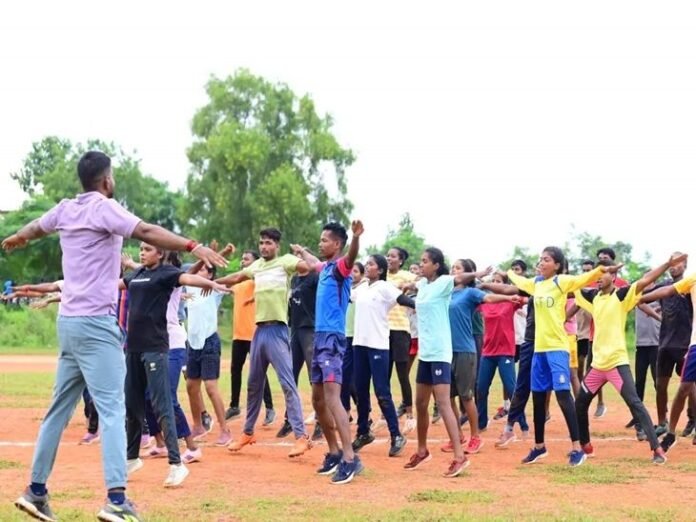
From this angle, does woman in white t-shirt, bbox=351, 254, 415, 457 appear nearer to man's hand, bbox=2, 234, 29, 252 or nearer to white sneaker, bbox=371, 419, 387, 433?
white sneaker, bbox=371, 419, 387, 433

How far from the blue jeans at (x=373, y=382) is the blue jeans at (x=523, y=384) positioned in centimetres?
142

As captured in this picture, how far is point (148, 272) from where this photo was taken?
30.3 ft

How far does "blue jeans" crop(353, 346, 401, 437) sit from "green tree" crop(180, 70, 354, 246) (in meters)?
40.9

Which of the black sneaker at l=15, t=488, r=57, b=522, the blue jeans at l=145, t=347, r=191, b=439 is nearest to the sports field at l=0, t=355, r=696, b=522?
the black sneaker at l=15, t=488, r=57, b=522

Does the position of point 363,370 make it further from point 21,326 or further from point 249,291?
point 21,326

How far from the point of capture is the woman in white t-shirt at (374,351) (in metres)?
11.1

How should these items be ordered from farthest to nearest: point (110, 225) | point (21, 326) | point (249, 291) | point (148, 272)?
point (21, 326) → point (249, 291) → point (148, 272) → point (110, 225)

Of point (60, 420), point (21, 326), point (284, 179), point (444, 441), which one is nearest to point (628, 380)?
point (444, 441)

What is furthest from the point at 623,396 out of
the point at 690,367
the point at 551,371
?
the point at 690,367

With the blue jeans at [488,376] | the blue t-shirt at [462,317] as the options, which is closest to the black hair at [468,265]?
→ the blue t-shirt at [462,317]

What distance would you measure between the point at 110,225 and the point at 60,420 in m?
1.40

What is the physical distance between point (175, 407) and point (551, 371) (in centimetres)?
376

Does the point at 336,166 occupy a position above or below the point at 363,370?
above

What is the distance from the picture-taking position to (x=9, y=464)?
9664 millimetres
